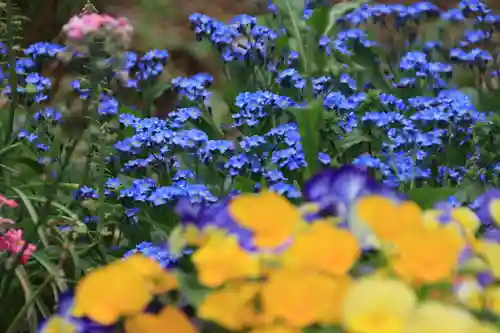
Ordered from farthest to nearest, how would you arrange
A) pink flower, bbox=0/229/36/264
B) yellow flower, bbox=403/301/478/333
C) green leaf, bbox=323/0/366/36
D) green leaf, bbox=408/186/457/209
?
green leaf, bbox=323/0/366/36
green leaf, bbox=408/186/457/209
pink flower, bbox=0/229/36/264
yellow flower, bbox=403/301/478/333

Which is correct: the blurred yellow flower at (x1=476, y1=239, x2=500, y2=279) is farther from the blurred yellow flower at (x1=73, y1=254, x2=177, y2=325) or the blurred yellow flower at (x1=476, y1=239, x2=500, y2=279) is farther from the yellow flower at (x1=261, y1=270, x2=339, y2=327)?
the blurred yellow flower at (x1=73, y1=254, x2=177, y2=325)

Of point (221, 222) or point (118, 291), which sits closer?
point (118, 291)

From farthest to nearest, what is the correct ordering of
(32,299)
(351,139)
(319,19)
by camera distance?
(319,19) → (351,139) → (32,299)

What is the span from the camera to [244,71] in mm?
2418

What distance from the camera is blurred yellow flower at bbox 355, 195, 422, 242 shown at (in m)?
0.77

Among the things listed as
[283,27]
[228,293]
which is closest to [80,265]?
[228,293]

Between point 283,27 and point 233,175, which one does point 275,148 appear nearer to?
point 233,175

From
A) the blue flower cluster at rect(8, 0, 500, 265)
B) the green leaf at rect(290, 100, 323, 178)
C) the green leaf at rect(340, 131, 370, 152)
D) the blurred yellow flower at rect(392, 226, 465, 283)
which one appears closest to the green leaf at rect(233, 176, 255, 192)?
the blue flower cluster at rect(8, 0, 500, 265)

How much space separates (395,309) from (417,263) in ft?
0.20

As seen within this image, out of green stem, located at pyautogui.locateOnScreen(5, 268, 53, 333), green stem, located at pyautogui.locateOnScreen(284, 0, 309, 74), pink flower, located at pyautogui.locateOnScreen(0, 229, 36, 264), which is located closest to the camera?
green stem, located at pyautogui.locateOnScreen(5, 268, 53, 333)

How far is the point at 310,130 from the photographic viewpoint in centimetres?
193

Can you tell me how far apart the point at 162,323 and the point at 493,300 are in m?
0.28

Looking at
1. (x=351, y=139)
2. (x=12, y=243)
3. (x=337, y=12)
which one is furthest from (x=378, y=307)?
(x=337, y=12)

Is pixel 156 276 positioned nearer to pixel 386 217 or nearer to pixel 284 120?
pixel 386 217
